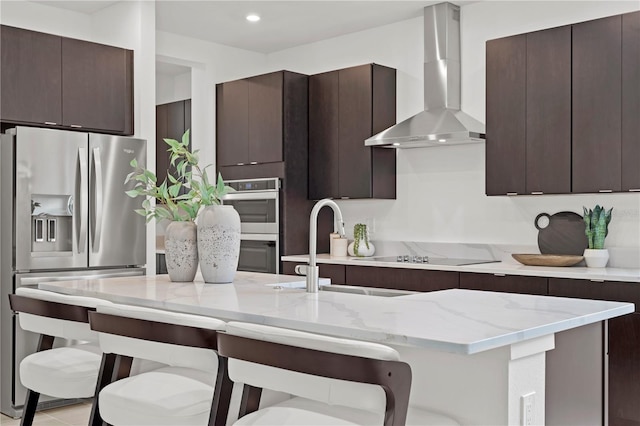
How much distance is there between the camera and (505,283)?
420cm

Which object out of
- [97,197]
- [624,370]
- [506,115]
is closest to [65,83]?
[97,197]

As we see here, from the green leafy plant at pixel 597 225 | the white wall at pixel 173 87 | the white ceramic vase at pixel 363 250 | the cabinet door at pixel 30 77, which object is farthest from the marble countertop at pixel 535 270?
the white wall at pixel 173 87

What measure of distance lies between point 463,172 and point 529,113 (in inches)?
33.2

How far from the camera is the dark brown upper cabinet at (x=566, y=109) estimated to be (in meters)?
Answer: 3.98

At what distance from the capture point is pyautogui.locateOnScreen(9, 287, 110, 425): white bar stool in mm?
2545

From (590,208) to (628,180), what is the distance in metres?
0.49

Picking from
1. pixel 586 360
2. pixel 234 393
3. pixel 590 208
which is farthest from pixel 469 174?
pixel 234 393

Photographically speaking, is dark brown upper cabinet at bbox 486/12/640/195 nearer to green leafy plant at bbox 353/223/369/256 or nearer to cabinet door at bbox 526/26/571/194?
cabinet door at bbox 526/26/571/194

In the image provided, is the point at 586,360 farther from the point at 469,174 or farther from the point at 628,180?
the point at 469,174

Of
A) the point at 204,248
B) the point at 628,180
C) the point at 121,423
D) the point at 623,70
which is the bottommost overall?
the point at 121,423

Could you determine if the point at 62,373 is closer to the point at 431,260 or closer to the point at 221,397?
the point at 221,397

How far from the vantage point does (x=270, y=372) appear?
1835 mm

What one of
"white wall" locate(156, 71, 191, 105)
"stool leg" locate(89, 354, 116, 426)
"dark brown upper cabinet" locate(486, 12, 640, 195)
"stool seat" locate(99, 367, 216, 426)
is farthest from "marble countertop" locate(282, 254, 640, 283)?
"white wall" locate(156, 71, 191, 105)

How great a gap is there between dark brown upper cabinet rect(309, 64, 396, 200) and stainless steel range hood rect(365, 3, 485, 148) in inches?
9.4
